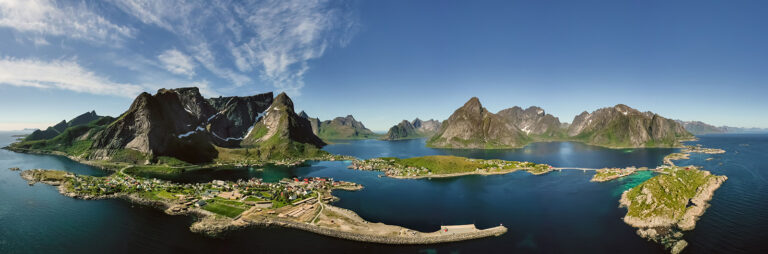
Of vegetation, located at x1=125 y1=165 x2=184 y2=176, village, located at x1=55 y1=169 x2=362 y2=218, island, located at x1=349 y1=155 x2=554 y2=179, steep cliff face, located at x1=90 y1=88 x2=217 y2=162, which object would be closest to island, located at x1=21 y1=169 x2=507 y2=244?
village, located at x1=55 y1=169 x2=362 y2=218

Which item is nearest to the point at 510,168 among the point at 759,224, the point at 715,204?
the point at 715,204

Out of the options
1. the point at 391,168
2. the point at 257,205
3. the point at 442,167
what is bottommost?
the point at 257,205

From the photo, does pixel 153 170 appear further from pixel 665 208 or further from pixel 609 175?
pixel 609 175

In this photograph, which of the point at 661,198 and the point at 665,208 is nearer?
the point at 665,208

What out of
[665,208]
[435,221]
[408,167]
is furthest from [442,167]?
[665,208]

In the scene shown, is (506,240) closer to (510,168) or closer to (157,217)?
(157,217)

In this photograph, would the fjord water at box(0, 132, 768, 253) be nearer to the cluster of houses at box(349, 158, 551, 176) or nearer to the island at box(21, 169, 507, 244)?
the island at box(21, 169, 507, 244)
